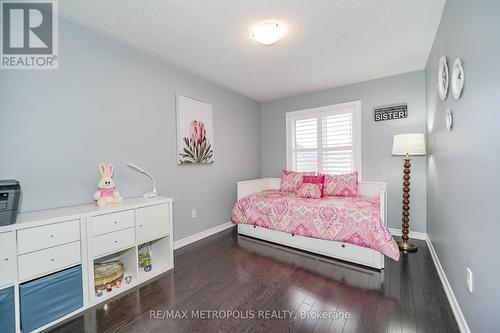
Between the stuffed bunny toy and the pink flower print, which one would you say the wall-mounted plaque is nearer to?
the pink flower print

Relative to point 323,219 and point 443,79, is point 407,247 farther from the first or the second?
point 443,79

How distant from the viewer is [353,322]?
61.5 inches

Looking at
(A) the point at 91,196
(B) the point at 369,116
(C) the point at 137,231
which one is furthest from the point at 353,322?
(B) the point at 369,116

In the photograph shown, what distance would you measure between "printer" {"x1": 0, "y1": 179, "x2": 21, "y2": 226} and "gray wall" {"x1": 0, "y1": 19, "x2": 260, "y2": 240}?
42 centimetres

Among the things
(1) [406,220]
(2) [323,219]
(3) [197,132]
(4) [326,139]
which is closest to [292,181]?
(4) [326,139]

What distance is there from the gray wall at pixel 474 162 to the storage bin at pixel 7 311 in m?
2.67

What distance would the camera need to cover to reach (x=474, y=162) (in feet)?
4.23

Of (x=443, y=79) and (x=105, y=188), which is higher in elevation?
(x=443, y=79)

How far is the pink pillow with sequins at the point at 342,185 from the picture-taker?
334 cm

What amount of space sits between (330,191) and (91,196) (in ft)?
10.0

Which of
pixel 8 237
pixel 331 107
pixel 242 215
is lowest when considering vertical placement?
pixel 242 215

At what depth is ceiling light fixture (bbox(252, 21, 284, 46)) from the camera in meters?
2.04

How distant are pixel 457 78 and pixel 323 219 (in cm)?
170

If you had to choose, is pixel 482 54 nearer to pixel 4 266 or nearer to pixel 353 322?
pixel 353 322
